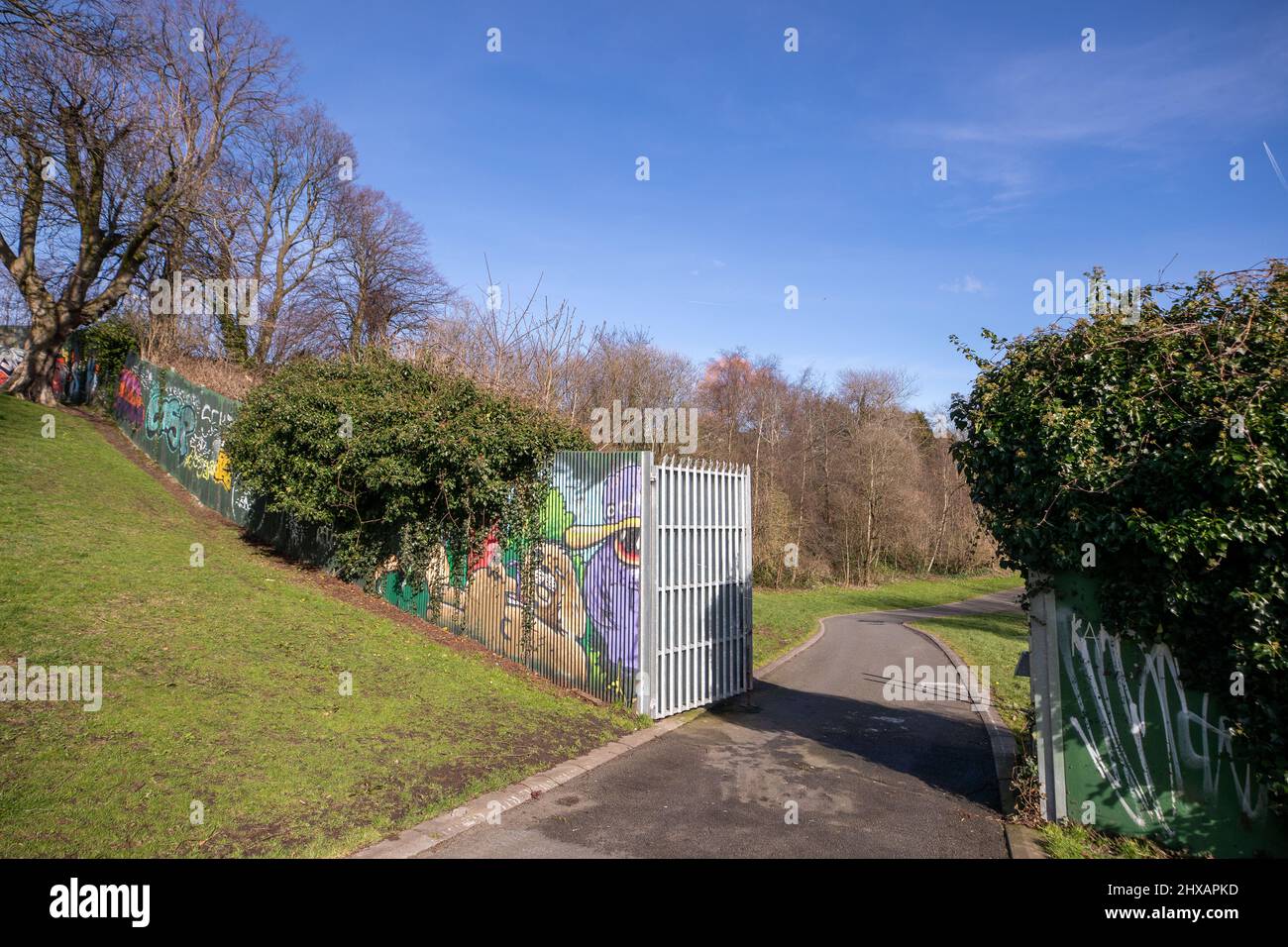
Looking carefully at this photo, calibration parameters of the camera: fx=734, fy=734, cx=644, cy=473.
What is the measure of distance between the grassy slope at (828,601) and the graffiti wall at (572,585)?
20.3 ft

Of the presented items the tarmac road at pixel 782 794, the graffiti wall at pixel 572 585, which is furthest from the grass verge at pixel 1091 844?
the graffiti wall at pixel 572 585

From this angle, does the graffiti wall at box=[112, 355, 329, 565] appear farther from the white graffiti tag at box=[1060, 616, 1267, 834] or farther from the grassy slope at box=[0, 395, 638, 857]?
the white graffiti tag at box=[1060, 616, 1267, 834]

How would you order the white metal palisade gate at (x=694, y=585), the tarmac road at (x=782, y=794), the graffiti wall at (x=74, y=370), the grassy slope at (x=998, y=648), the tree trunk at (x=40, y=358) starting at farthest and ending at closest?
the graffiti wall at (x=74, y=370) < the tree trunk at (x=40, y=358) < the grassy slope at (x=998, y=648) < the white metal palisade gate at (x=694, y=585) < the tarmac road at (x=782, y=794)

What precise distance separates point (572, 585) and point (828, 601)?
24332 mm

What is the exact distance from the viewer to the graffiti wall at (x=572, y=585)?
31.1 ft

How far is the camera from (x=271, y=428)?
1274cm

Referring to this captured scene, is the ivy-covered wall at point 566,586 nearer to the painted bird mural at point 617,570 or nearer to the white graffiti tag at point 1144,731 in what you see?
the painted bird mural at point 617,570

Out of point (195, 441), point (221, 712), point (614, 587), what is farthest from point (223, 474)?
point (221, 712)

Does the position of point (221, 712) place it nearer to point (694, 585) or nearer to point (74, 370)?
point (694, 585)

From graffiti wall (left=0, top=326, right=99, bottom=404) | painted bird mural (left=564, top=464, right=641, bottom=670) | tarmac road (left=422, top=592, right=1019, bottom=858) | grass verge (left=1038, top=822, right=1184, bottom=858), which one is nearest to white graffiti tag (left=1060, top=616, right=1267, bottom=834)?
grass verge (left=1038, top=822, right=1184, bottom=858)
